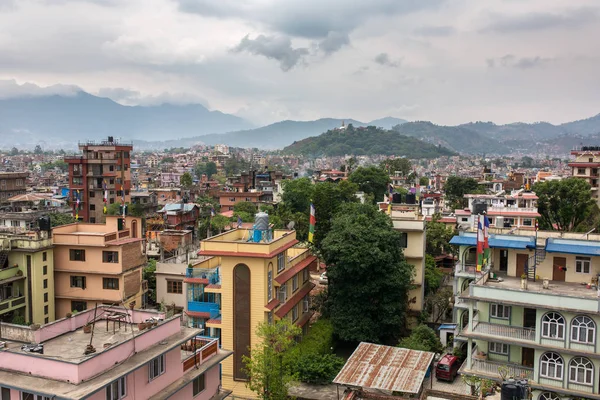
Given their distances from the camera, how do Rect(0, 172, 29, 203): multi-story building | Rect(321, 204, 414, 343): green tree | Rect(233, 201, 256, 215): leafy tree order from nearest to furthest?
Rect(321, 204, 414, 343): green tree
Rect(233, 201, 256, 215): leafy tree
Rect(0, 172, 29, 203): multi-story building

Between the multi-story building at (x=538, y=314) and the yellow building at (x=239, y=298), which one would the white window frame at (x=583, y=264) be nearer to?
the multi-story building at (x=538, y=314)

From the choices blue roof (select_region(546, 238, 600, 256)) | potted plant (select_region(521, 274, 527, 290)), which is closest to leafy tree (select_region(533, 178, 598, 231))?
blue roof (select_region(546, 238, 600, 256))

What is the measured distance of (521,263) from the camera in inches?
947

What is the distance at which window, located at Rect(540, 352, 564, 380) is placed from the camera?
19.2 metres

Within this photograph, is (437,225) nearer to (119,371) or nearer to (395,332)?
(395,332)

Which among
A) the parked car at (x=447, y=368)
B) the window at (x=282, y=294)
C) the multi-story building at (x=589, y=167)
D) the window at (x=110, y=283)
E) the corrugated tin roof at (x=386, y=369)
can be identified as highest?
the multi-story building at (x=589, y=167)

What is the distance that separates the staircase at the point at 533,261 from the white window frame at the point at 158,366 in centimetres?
1637

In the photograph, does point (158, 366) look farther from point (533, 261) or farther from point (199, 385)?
point (533, 261)

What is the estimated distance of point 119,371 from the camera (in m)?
13.3

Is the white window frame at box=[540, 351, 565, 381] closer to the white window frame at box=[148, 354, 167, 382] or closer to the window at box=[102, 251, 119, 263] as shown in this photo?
the white window frame at box=[148, 354, 167, 382]

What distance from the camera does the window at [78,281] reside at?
3162 cm

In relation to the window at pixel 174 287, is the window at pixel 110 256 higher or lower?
higher

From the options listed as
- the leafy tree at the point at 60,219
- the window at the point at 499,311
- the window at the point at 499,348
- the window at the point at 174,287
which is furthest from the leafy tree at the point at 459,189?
the window at the point at 499,348

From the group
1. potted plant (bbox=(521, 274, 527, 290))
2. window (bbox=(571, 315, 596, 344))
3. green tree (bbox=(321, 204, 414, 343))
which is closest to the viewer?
window (bbox=(571, 315, 596, 344))
